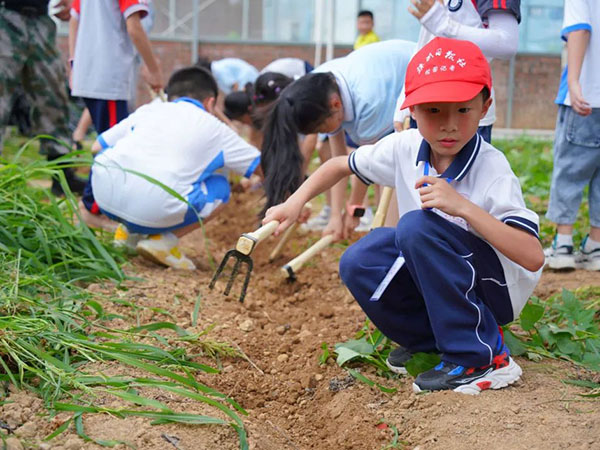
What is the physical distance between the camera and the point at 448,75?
6.57 feet

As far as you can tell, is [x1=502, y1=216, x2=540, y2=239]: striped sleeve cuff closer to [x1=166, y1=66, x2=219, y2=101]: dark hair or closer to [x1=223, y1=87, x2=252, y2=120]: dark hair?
[x1=166, y1=66, x2=219, y2=101]: dark hair

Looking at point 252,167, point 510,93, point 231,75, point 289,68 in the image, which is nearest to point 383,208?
point 252,167

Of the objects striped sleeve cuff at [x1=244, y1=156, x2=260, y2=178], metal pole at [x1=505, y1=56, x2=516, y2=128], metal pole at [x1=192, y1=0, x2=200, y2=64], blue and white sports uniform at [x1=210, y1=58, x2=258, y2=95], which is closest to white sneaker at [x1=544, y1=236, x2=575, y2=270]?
striped sleeve cuff at [x1=244, y1=156, x2=260, y2=178]

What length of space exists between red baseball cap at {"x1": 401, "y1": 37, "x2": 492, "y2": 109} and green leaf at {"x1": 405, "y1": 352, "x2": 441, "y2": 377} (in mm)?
798

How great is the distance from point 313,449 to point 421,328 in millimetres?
553

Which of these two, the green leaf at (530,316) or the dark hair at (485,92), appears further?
the green leaf at (530,316)

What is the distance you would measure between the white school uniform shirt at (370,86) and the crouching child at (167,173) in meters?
0.56

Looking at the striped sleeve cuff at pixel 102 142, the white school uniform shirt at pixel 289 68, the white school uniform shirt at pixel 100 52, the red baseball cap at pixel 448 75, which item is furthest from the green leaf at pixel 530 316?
the white school uniform shirt at pixel 289 68

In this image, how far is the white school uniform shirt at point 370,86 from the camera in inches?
134

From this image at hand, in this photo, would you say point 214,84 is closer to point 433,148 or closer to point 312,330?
point 312,330

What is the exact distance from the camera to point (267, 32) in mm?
13398

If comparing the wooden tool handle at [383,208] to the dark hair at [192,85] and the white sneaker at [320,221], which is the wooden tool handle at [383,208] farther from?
the white sneaker at [320,221]

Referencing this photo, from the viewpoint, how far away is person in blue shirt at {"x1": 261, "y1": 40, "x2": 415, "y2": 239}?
329 centimetres

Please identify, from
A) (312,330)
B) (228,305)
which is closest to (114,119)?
(228,305)
